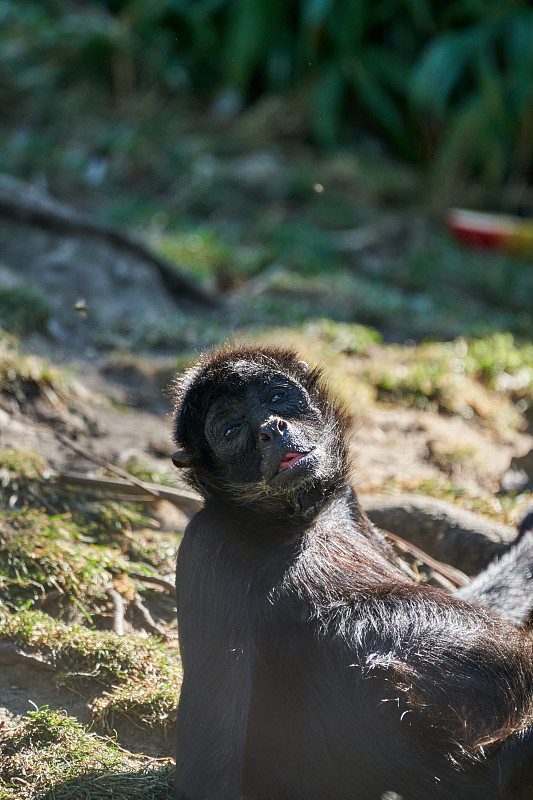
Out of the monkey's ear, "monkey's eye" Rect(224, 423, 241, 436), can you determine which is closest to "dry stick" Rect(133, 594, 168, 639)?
the monkey's ear

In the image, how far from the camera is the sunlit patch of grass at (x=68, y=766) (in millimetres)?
3471

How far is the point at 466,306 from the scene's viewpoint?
10.9 m

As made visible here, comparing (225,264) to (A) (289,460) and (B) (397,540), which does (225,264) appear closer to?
(B) (397,540)

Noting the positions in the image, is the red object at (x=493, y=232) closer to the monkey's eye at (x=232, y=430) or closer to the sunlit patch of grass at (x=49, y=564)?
the sunlit patch of grass at (x=49, y=564)

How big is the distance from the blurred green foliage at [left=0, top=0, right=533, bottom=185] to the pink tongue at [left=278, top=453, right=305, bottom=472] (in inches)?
423

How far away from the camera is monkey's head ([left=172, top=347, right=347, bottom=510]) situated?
375cm

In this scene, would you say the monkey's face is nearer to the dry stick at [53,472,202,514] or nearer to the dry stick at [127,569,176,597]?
the dry stick at [127,569,176,597]

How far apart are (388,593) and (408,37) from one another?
13135mm

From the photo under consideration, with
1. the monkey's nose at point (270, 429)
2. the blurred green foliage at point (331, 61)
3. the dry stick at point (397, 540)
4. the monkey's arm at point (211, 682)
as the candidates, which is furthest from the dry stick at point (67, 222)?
the blurred green foliage at point (331, 61)

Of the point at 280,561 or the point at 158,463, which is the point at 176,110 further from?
the point at 280,561

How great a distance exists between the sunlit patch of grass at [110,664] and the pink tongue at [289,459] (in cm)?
→ 117

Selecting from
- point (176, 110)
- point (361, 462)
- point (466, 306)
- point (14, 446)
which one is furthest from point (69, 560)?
point (176, 110)

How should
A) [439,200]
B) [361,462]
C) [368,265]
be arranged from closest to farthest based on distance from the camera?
1. [361,462]
2. [368,265]
3. [439,200]

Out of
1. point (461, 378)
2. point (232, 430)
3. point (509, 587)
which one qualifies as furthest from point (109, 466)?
point (461, 378)
